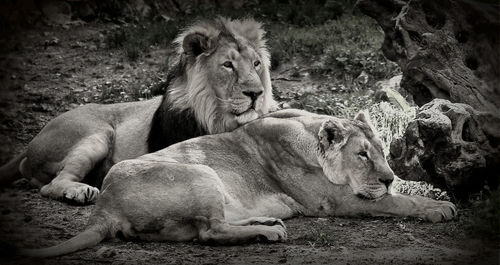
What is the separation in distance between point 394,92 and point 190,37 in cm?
310

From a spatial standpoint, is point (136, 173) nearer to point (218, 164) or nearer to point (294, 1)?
point (218, 164)

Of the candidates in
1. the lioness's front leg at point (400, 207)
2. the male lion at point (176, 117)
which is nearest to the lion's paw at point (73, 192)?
the male lion at point (176, 117)

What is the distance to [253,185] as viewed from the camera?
6953 mm

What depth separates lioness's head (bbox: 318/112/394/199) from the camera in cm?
679

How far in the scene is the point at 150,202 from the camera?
6031 millimetres

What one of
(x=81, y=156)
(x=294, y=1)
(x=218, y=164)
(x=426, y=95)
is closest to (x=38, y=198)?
(x=81, y=156)

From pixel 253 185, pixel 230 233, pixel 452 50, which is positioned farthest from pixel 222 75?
pixel 230 233

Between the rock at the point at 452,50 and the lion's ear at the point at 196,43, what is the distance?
6.55ft

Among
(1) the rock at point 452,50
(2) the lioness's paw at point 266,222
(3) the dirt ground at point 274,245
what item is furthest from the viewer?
(1) the rock at point 452,50

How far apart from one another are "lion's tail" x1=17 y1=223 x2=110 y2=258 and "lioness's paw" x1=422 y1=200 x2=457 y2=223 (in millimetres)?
2751

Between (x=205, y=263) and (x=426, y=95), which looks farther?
(x=426, y=95)

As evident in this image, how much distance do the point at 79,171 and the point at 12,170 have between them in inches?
42.4

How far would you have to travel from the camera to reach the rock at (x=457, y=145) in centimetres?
688

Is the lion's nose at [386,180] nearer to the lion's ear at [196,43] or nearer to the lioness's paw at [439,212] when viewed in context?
the lioness's paw at [439,212]
